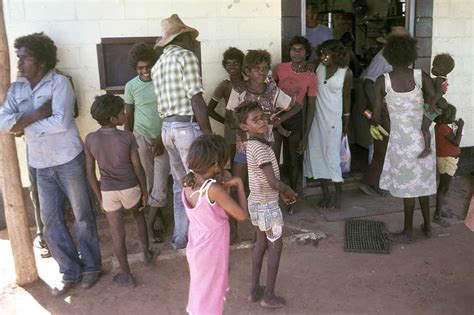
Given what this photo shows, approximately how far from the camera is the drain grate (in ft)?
14.3

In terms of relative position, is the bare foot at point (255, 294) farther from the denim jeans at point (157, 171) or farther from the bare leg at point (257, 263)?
the denim jeans at point (157, 171)

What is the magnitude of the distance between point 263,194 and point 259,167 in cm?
22

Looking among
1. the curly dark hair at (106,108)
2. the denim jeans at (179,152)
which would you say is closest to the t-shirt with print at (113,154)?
the curly dark hair at (106,108)

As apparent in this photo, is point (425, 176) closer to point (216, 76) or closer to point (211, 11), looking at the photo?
point (216, 76)

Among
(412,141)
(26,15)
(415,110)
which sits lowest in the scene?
(412,141)

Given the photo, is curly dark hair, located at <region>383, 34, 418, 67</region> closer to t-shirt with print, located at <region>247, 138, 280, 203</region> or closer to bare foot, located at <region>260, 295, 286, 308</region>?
t-shirt with print, located at <region>247, 138, 280, 203</region>

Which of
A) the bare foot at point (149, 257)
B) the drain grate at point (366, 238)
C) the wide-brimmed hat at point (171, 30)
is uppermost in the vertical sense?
the wide-brimmed hat at point (171, 30)

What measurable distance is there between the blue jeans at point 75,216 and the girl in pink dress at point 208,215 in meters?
1.31

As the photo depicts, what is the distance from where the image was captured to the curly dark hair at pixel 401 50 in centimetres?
405

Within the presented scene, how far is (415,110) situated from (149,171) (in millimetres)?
2556

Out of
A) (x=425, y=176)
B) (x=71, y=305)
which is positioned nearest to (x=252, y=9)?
(x=425, y=176)

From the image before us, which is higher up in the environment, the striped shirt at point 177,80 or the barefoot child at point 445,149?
the striped shirt at point 177,80

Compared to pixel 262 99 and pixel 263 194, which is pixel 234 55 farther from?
pixel 263 194

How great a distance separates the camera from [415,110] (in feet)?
13.8
